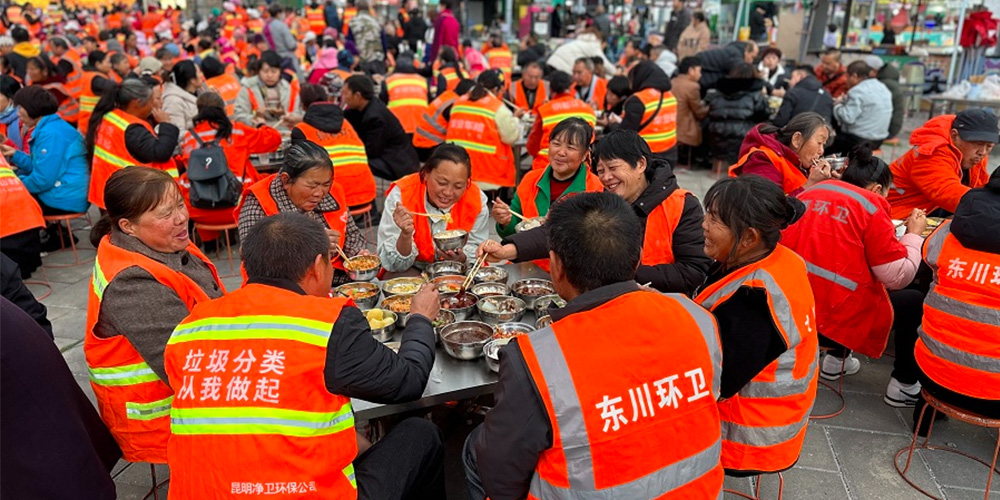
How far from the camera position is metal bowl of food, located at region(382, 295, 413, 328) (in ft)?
9.37

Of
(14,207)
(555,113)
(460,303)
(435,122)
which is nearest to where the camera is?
(460,303)

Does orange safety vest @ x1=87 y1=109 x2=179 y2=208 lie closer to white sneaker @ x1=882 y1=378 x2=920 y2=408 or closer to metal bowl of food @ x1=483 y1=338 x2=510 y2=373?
metal bowl of food @ x1=483 y1=338 x2=510 y2=373

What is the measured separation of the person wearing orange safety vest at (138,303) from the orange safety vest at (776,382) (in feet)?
6.57

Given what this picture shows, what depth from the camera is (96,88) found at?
24.2 ft

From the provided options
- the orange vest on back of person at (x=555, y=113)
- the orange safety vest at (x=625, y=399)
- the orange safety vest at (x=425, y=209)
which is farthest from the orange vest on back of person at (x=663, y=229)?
the orange vest on back of person at (x=555, y=113)

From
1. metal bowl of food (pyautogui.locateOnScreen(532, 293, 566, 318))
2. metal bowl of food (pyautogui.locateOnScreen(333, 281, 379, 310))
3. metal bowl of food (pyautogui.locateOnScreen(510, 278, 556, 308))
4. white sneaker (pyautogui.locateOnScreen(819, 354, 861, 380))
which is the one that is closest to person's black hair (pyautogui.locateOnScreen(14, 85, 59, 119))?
metal bowl of food (pyautogui.locateOnScreen(333, 281, 379, 310))

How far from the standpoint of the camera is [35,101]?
18.0 ft

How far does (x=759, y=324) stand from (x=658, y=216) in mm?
1081

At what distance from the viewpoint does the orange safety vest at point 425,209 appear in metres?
3.73

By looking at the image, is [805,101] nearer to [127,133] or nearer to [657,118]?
[657,118]

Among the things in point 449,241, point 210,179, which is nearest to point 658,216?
point 449,241

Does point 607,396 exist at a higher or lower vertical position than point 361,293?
higher

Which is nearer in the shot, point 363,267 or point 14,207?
point 363,267

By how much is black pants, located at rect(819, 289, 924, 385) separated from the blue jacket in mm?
5993
